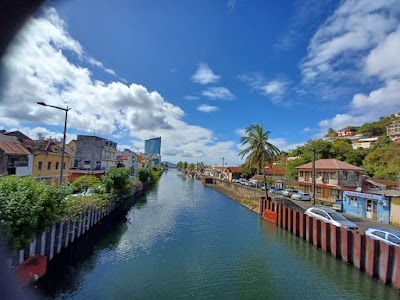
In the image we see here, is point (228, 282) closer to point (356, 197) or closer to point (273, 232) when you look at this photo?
point (273, 232)

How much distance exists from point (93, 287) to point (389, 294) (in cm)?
1600

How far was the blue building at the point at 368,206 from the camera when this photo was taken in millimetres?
27234

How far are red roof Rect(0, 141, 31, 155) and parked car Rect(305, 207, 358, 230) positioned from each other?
3322cm

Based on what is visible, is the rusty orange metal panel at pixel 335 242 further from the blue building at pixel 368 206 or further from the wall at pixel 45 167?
the wall at pixel 45 167

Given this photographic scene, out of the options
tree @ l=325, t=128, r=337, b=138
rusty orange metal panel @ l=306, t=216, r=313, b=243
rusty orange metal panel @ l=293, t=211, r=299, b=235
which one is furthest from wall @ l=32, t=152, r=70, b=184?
tree @ l=325, t=128, r=337, b=138

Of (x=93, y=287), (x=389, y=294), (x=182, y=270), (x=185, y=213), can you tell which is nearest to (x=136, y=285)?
(x=93, y=287)

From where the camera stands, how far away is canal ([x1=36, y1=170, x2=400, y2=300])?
14.2 metres

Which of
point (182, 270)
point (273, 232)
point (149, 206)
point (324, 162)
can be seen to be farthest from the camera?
point (324, 162)

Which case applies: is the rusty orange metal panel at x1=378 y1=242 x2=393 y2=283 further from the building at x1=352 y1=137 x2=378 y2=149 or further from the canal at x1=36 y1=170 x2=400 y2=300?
the building at x1=352 y1=137 x2=378 y2=149

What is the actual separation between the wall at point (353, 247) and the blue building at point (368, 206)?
9023 millimetres

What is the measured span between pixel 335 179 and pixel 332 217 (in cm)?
2044

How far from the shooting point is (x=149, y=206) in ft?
142

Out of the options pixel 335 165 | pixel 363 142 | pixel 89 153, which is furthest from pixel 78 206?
pixel 363 142

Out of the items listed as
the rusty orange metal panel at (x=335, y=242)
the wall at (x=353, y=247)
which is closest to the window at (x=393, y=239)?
the wall at (x=353, y=247)
